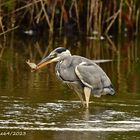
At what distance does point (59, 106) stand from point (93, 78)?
633 mm

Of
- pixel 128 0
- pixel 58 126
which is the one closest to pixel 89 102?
pixel 58 126

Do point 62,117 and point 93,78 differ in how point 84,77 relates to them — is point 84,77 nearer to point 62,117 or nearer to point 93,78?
point 93,78

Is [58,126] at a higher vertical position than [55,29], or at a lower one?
lower

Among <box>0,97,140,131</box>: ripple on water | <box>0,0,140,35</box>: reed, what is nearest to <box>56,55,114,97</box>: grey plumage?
<box>0,97,140,131</box>: ripple on water

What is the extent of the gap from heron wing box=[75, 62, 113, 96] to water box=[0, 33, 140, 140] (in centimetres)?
20

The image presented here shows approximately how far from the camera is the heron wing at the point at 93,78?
906 centimetres

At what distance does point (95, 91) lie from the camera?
9.15 meters

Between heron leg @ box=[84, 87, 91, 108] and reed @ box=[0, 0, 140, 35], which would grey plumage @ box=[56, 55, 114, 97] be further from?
reed @ box=[0, 0, 140, 35]

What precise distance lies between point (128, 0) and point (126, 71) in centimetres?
467

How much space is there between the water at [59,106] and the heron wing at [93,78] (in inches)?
7.9

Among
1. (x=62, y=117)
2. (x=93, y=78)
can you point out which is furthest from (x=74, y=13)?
(x=62, y=117)

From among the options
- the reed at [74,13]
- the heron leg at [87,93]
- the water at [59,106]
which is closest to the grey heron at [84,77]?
the heron leg at [87,93]

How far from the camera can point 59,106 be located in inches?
344

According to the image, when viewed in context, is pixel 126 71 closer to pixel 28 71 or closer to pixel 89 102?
pixel 28 71
